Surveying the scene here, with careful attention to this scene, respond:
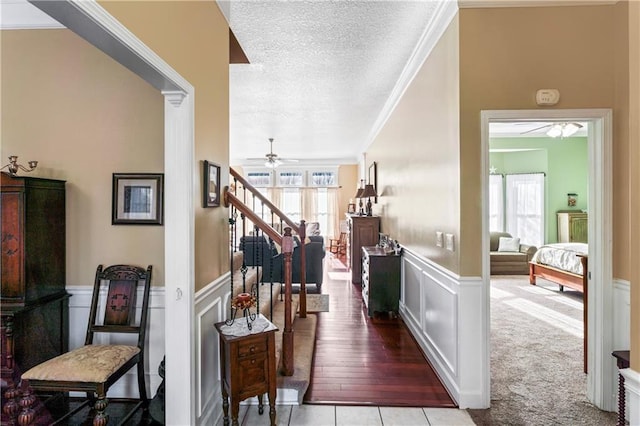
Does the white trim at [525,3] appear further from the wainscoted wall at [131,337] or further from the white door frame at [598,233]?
the wainscoted wall at [131,337]

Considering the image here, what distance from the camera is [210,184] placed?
6.89 ft

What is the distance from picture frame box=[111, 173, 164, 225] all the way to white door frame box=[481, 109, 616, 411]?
2451 mm

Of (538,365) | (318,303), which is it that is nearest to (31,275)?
(318,303)

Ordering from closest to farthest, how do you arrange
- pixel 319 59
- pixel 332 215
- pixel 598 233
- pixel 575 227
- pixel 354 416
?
pixel 354 416 < pixel 598 233 < pixel 319 59 < pixel 575 227 < pixel 332 215

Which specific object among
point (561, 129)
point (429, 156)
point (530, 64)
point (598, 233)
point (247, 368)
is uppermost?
point (561, 129)

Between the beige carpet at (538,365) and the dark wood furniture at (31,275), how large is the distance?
304cm

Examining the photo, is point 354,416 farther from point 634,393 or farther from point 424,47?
point 424,47

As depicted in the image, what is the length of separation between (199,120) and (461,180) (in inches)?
74.5

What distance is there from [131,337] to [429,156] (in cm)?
297

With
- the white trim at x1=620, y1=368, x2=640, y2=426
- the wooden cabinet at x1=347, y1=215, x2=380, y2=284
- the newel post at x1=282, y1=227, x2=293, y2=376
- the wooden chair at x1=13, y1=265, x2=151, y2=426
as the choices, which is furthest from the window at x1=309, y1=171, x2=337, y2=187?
the white trim at x1=620, y1=368, x2=640, y2=426

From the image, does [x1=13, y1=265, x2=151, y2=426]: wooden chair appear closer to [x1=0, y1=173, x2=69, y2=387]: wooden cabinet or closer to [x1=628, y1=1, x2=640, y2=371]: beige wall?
[x1=0, y1=173, x2=69, y2=387]: wooden cabinet

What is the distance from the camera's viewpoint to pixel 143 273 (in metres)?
2.32

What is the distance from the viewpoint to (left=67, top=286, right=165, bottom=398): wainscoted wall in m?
2.37

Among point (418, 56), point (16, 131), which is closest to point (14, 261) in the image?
point (16, 131)
